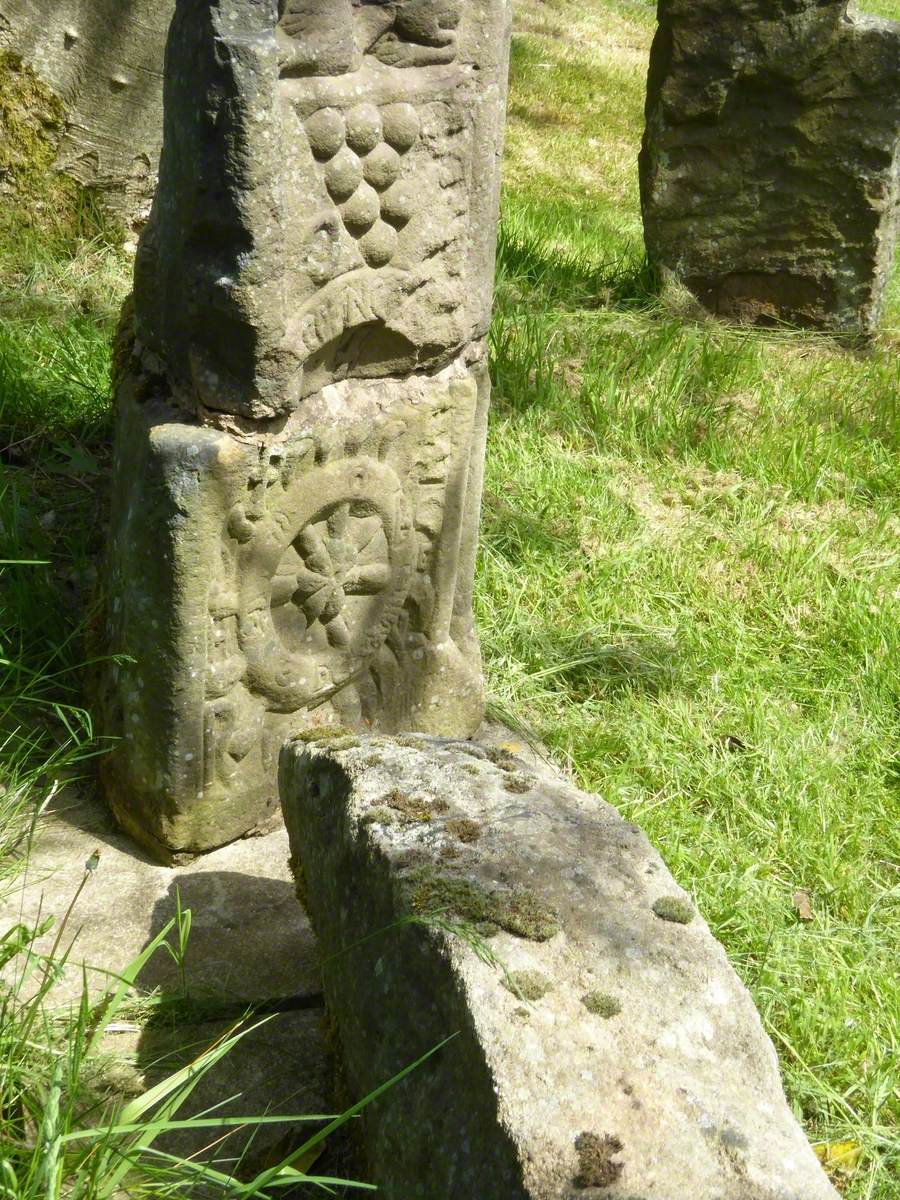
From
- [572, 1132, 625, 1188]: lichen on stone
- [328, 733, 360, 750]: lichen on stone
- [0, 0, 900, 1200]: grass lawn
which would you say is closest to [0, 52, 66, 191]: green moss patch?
[0, 0, 900, 1200]: grass lawn

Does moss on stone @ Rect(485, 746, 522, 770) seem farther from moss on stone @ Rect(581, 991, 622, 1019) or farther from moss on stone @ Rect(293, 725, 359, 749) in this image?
moss on stone @ Rect(581, 991, 622, 1019)

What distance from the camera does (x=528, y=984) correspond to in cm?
162

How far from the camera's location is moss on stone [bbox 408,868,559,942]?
5.56 feet

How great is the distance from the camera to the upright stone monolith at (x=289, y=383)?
205cm

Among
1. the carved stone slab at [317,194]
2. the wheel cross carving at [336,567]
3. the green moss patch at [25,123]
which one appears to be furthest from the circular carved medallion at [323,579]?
the green moss patch at [25,123]

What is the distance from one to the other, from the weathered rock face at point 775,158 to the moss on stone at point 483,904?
3688 millimetres

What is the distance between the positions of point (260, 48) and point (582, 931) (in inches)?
52.3

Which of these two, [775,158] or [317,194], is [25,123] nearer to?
[317,194]

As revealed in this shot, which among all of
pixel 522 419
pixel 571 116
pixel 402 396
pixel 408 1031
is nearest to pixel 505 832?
pixel 408 1031

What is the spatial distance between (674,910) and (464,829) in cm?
31

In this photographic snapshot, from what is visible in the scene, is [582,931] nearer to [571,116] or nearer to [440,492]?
[440,492]

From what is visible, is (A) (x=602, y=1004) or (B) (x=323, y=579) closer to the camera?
(A) (x=602, y=1004)

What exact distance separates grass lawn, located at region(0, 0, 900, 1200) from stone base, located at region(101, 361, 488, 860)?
0.23 m

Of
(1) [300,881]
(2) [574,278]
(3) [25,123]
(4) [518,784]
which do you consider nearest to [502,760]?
(4) [518,784]
